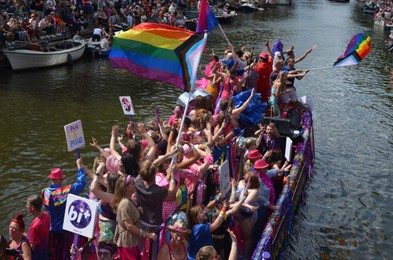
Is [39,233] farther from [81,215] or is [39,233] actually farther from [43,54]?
[43,54]

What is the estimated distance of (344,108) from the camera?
810 inches

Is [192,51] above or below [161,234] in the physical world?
above

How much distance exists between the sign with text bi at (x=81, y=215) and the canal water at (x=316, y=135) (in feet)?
16.4

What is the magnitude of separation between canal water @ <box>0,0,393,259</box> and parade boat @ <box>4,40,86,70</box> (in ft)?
1.32

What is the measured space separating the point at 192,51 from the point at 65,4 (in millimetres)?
25614

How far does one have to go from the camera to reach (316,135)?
56.4 ft

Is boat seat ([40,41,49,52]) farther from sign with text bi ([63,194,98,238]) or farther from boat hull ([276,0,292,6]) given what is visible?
boat hull ([276,0,292,6])

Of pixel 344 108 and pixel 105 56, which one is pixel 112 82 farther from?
pixel 344 108

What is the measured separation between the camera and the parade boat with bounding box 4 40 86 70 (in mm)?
23547

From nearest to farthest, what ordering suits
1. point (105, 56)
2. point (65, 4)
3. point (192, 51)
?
point (192, 51)
point (105, 56)
point (65, 4)

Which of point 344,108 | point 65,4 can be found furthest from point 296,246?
point 65,4

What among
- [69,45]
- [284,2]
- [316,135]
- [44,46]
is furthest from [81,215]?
[284,2]

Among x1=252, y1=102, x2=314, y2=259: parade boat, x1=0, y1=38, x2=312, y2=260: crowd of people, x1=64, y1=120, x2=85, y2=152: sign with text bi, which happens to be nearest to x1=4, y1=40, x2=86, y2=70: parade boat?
x1=252, y1=102, x2=314, y2=259: parade boat

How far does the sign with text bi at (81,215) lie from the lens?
578 centimetres
